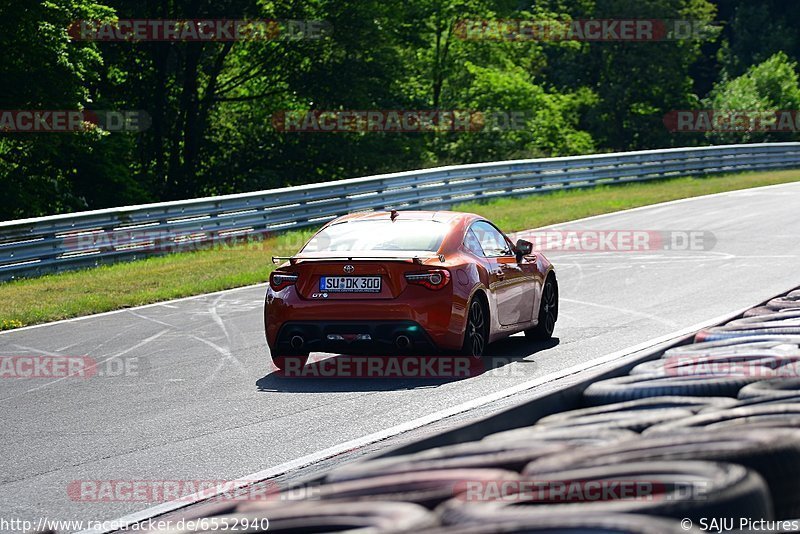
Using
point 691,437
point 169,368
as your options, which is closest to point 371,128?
point 169,368

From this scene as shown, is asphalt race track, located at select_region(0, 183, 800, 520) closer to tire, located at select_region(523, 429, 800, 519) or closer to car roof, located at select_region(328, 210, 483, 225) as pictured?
car roof, located at select_region(328, 210, 483, 225)

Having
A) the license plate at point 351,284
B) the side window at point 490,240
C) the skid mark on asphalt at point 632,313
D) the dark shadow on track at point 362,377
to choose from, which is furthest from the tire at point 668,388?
the skid mark on asphalt at point 632,313

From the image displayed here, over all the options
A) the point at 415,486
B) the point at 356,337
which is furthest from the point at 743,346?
the point at 356,337

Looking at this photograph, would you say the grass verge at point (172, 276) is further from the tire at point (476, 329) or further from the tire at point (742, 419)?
the tire at point (742, 419)

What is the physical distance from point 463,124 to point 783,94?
20512mm

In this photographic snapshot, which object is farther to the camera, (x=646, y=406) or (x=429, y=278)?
(x=429, y=278)

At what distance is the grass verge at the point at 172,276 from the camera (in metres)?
16.5

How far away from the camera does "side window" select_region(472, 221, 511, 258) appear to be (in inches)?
471

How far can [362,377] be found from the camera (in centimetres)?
1083

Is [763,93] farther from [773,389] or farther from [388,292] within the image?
[773,389]

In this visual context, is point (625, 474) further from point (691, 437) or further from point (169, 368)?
point (169, 368)

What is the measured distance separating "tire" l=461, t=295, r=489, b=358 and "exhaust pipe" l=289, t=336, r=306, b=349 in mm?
1386

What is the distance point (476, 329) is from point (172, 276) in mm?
8934

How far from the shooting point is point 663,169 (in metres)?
37.7
